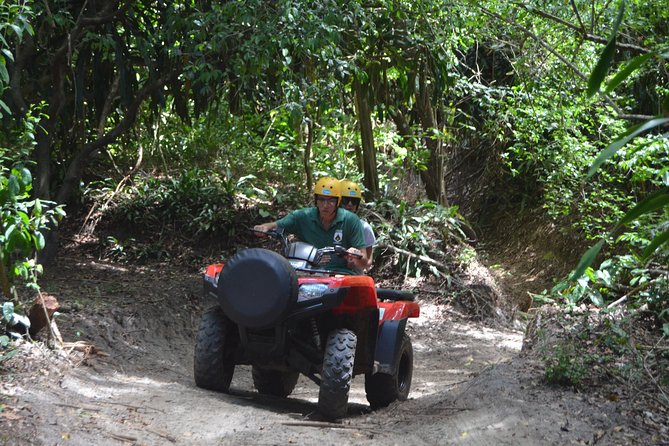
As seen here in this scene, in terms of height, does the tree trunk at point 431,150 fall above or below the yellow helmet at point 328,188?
above

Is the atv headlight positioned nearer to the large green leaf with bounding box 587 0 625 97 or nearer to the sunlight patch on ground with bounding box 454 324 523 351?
the large green leaf with bounding box 587 0 625 97

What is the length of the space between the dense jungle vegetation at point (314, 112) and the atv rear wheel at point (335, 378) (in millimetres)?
2509

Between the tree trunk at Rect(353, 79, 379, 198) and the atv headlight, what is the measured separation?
21.5ft

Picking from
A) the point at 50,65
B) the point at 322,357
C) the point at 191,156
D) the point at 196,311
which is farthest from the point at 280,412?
the point at 191,156

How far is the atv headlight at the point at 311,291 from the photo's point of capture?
5625 mm

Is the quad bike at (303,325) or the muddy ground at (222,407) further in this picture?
the quad bike at (303,325)

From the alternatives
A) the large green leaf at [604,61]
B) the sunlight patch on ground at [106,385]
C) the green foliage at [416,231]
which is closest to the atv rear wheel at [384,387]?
the sunlight patch on ground at [106,385]

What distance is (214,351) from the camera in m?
5.93

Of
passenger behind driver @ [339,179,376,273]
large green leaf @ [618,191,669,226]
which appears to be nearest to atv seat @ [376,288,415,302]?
passenger behind driver @ [339,179,376,273]

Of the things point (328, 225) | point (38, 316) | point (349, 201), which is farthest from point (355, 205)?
point (38, 316)

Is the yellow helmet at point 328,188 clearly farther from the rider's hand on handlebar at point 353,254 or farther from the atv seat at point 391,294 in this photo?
the atv seat at point 391,294

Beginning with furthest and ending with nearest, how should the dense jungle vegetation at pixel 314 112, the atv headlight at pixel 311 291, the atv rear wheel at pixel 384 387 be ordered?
1. the dense jungle vegetation at pixel 314 112
2. the atv rear wheel at pixel 384 387
3. the atv headlight at pixel 311 291

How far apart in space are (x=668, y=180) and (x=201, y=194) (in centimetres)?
759

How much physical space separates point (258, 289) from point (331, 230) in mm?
1315
